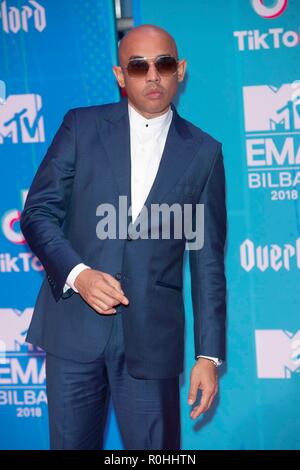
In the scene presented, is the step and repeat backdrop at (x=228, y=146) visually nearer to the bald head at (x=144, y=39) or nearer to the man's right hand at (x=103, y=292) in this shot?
the bald head at (x=144, y=39)

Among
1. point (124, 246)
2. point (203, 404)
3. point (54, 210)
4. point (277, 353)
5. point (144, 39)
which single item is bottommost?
point (203, 404)

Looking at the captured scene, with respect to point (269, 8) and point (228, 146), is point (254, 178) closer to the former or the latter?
point (228, 146)

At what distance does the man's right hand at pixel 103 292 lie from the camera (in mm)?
1969

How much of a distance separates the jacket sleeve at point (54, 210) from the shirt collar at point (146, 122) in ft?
0.74

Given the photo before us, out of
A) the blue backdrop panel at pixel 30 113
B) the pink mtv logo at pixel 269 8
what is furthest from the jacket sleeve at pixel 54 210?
the pink mtv logo at pixel 269 8

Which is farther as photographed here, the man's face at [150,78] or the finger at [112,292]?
the man's face at [150,78]

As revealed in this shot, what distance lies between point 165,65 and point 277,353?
5.62 feet

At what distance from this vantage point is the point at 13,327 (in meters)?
3.54

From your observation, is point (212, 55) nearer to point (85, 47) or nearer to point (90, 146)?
point (85, 47)

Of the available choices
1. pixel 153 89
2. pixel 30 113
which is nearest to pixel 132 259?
pixel 153 89

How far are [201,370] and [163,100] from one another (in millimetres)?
1008

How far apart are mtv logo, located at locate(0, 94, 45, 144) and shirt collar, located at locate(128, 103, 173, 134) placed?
105 centimetres

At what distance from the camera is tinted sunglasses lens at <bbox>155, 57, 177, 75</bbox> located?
2314 millimetres

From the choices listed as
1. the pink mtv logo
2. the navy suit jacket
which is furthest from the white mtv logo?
the pink mtv logo
